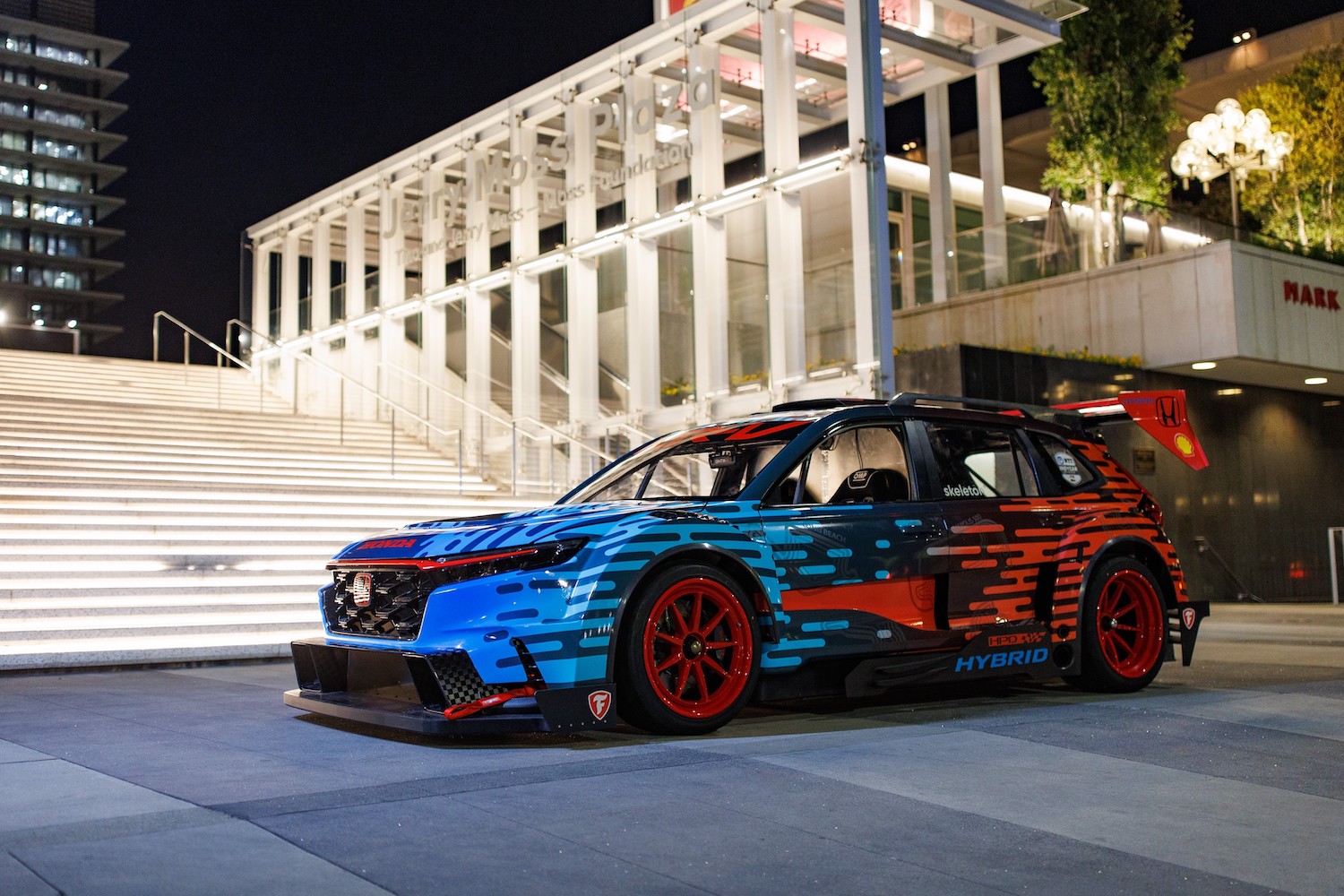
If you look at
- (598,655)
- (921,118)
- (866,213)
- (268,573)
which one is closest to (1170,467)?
(866,213)

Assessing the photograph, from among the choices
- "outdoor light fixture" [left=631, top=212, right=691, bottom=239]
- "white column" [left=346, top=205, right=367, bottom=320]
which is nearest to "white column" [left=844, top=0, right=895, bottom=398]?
"outdoor light fixture" [left=631, top=212, right=691, bottom=239]

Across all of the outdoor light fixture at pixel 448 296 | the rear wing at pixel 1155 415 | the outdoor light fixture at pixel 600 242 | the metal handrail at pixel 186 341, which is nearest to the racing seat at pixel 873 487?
the rear wing at pixel 1155 415

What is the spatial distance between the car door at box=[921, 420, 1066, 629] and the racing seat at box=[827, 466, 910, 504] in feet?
0.80

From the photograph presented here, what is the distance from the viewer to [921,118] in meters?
43.2

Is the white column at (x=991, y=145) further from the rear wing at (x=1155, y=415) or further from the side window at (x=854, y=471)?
the side window at (x=854, y=471)

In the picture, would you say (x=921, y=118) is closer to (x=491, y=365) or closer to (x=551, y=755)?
(x=491, y=365)

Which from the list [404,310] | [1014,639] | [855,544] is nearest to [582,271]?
[404,310]

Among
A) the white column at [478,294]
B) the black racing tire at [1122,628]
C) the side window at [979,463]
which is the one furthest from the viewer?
the white column at [478,294]

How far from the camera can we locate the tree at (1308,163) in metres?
25.2

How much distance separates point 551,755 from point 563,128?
18793 millimetres

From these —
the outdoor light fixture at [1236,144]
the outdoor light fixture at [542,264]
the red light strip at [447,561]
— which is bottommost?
the red light strip at [447,561]

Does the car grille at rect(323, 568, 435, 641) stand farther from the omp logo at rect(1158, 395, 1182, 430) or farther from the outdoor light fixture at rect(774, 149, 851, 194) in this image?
the outdoor light fixture at rect(774, 149, 851, 194)

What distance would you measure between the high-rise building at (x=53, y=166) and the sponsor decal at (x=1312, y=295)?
10489 cm

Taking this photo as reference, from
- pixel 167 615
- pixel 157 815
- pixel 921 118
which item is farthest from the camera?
pixel 921 118
